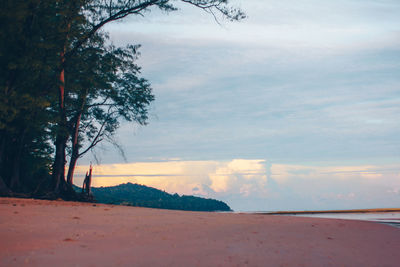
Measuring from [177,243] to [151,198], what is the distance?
36.9 m

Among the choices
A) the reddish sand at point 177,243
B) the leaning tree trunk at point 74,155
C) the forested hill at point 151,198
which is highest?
the leaning tree trunk at point 74,155

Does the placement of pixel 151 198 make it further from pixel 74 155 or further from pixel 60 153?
pixel 60 153

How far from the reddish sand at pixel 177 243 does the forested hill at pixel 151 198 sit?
24.3 m

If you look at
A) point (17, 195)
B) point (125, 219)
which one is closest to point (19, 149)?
point (17, 195)

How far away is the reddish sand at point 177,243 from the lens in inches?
206

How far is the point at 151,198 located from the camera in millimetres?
42406

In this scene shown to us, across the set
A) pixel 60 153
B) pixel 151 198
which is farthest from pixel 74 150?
pixel 151 198

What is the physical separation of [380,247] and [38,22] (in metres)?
18.1

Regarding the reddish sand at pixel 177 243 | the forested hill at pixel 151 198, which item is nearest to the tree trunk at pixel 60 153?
the forested hill at pixel 151 198

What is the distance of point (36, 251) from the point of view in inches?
213

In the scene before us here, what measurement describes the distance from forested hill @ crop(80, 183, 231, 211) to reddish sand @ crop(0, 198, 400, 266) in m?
24.3

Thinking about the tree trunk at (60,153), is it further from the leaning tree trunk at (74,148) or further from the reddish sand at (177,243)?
the reddish sand at (177,243)

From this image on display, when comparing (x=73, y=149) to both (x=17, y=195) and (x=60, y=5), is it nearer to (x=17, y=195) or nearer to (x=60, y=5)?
(x=17, y=195)

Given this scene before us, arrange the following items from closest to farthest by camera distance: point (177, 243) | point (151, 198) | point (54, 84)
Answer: point (177, 243) → point (54, 84) → point (151, 198)
